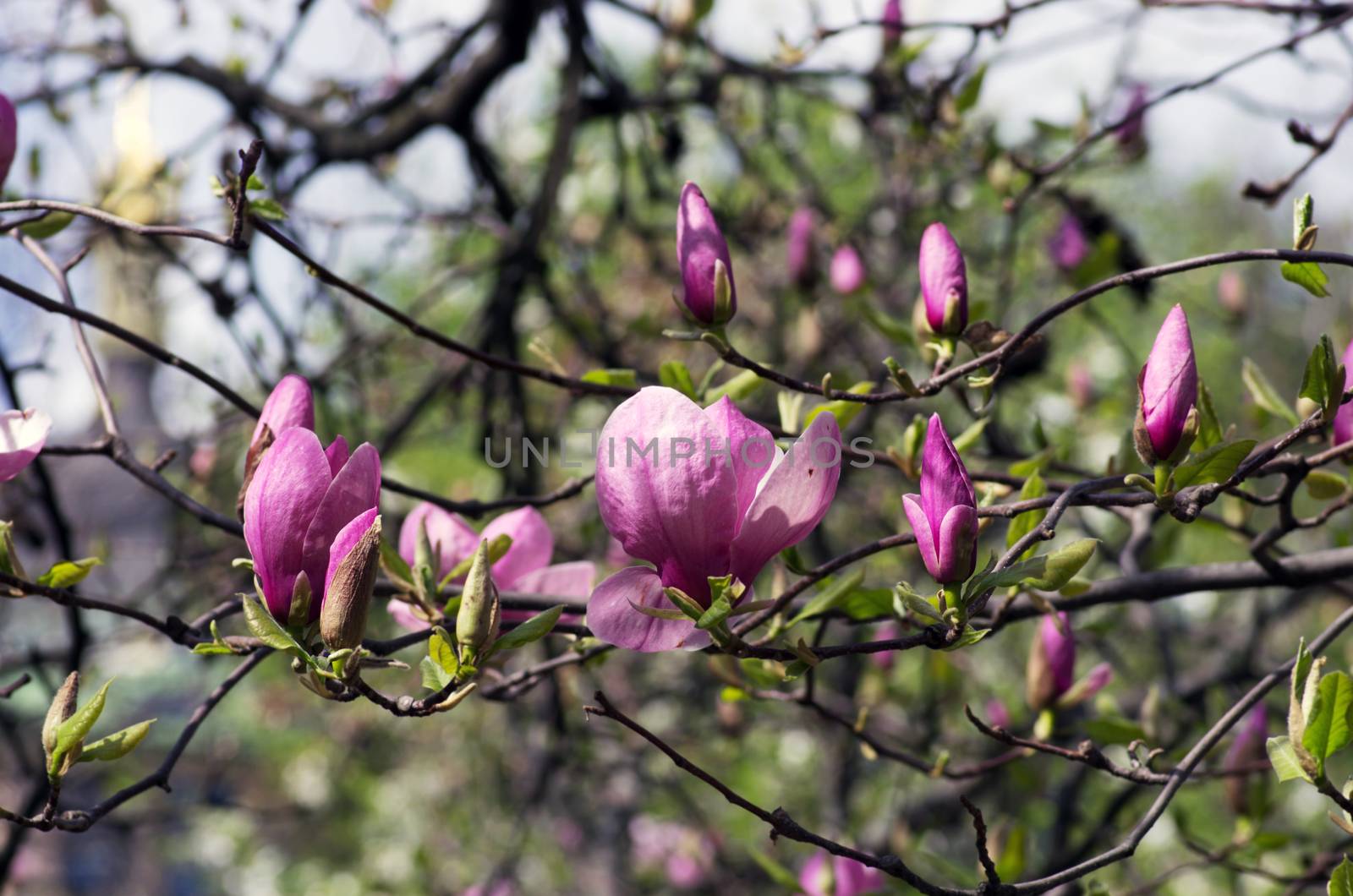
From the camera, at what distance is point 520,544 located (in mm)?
852

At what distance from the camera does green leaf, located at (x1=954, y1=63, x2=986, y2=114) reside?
4.41 feet

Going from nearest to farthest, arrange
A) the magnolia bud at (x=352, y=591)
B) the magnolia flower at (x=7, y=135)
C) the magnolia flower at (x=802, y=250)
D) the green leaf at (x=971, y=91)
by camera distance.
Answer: the magnolia bud at (x=352, y=591)
the magnolia flower at (x=7, y=135)
the green leaf at (x=971, y=91)
the magnolia flower at (x=802, y=250)

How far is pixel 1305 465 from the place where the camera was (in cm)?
74

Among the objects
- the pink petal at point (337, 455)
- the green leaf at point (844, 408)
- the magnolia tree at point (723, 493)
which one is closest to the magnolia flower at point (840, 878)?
the magnolia tree at point (723, 493)

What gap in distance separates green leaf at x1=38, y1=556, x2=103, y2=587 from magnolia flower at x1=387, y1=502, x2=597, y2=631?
204 millimetres

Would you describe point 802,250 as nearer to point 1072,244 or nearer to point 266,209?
point 1072,244

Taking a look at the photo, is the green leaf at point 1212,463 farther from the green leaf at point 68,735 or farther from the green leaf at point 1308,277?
the green leaf at point 68,735

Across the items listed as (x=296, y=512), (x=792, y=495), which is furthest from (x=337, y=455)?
(x=792, y=495)

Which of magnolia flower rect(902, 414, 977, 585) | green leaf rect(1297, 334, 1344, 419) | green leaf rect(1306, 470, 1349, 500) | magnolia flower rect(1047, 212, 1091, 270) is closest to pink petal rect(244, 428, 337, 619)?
magnolia flower rect(902, 414, 977, 585)

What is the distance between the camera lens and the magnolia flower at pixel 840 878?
1.20 metres

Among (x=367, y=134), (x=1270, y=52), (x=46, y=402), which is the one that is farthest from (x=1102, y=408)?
(x=46, y=402)

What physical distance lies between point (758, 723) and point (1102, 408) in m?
1.12

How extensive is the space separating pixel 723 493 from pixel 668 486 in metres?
0.03

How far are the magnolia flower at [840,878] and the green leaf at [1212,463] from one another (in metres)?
0.65
